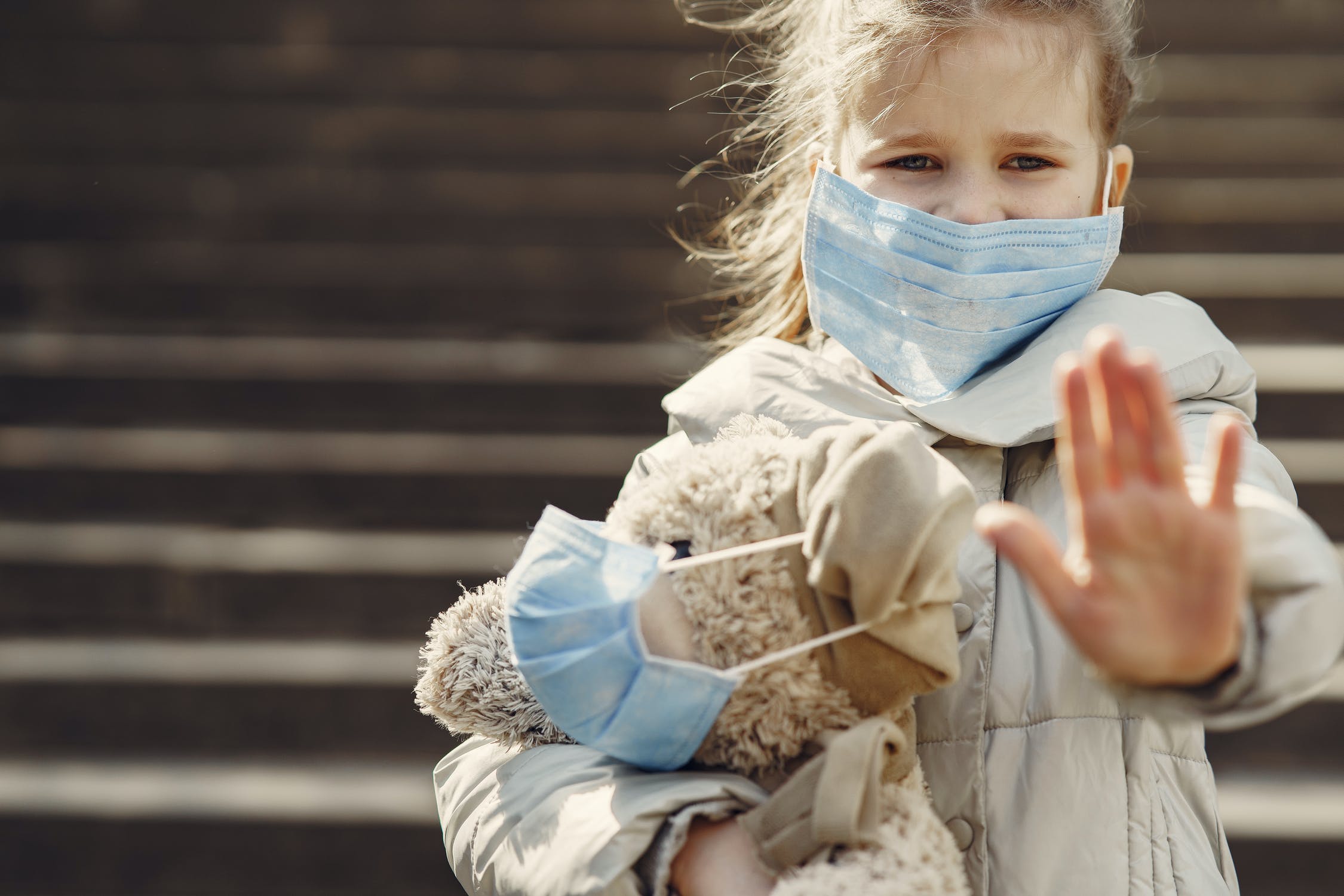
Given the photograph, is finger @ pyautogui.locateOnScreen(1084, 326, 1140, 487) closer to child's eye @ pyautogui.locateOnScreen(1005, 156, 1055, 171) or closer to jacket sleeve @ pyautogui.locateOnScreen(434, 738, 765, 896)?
jacket sleeve @ pyautogui.locateOnScreen(434, 738, 765, 896)

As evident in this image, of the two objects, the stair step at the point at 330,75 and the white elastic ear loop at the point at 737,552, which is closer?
the white elastic ear loop at the point at 737,552

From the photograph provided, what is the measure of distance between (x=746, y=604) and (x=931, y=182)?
67cm

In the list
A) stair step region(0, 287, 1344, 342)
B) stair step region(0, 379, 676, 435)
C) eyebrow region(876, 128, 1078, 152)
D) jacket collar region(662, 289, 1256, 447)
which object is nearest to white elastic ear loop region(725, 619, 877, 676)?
jacket collar region(662, 289, 1256, 447)

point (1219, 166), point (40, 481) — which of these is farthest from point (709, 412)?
point (1219, 166)

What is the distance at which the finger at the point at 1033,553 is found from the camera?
805mm

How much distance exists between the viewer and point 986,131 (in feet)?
4.29

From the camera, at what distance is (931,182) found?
138 centimetres

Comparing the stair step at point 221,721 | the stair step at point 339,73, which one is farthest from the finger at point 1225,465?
the stair step at point 339,73

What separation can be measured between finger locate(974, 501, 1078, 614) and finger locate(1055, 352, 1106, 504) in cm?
4

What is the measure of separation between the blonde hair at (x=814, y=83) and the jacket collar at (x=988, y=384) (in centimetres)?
29

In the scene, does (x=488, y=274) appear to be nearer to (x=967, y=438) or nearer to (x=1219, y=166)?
(x=1219, y=166)

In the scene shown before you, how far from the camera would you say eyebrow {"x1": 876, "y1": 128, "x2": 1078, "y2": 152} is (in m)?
1.32

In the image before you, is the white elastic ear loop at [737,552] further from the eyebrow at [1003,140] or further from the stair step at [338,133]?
the stair step at [338,133]

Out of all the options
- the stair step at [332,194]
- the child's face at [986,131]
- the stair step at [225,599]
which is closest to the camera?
the child's face at [986,131]
